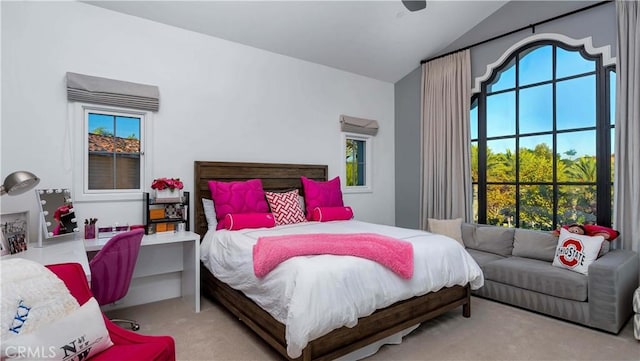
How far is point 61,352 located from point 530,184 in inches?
177

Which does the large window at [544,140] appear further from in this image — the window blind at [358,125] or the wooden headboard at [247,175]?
the wooden headboard at [247,175]

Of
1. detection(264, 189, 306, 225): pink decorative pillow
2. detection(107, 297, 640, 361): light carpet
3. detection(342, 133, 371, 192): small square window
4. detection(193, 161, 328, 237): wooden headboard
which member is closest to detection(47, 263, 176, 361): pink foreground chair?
detection(107, 297, 640, 361): light carpet

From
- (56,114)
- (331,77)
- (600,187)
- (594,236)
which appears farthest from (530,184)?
(56,114)

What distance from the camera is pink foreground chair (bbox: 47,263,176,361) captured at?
1.44 meters

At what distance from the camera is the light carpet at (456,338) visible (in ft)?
7.62

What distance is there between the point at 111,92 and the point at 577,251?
14.6 feet

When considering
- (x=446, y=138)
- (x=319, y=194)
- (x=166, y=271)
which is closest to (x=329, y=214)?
(x=319, y=194)

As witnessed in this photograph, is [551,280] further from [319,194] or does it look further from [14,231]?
[14,231]

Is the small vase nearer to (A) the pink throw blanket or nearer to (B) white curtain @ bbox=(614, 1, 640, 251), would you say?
(A) the pink throw blanket

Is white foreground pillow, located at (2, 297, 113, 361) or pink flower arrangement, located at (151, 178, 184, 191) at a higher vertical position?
pink flower arrangement, located at (151, 178, 184, 191)

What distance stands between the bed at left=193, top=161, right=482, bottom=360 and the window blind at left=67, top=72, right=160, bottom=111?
80 centimetres

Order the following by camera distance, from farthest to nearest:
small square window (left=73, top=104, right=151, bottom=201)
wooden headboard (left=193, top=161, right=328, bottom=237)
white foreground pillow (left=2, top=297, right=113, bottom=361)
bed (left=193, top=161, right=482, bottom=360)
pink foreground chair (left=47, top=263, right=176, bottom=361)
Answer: wooden headboard (left=193, top=161, right=328, bottom=237), small square window (left=73, top=104, right=151, bottom=201), bed (left=193, top=161, right=482, bottom=360), pink foreground chair (left=47, top=263, right=176, bottom=361), white foreground pillow (left=2, top=297, right=113, bottom=361)

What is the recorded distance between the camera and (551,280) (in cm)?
293

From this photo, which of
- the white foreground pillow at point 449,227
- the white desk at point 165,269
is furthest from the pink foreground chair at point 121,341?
the white foreground pillow at point 449,227
